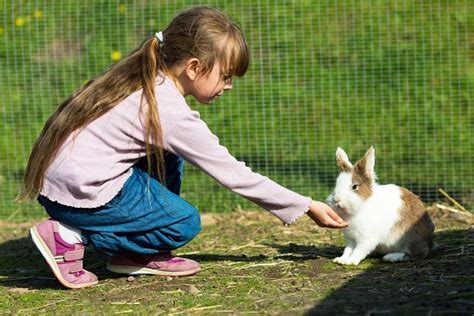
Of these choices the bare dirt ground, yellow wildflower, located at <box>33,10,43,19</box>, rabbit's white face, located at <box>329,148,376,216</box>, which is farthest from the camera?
yellow wildflower, located at <box>33,10,43,19</box>

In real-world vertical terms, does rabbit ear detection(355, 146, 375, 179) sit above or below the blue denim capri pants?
above

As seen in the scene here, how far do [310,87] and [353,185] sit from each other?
85.4 inches

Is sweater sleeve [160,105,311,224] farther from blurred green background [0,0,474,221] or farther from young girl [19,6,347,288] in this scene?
blurred green background [0,0,474,221]

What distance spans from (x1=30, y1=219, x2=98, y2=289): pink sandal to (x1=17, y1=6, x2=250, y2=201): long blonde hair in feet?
0.54

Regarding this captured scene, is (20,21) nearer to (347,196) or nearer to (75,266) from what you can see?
(75,266)

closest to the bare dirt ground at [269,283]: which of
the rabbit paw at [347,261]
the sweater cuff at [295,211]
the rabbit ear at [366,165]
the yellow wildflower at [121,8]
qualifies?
the rabbit paw at [347,261]

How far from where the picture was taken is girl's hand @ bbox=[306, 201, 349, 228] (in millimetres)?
3746

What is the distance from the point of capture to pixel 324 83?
20.1 feet

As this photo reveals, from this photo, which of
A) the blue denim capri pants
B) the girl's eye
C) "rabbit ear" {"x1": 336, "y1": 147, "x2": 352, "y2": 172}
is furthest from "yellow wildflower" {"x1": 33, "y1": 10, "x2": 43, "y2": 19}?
"rabbit ear" {"x1": 336, "y1": 147, "x2": 352, "y2": 172}

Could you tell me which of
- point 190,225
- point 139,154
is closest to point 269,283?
point 190,225

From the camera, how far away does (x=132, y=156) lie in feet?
12.4

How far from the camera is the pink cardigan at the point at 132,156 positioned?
145 inches

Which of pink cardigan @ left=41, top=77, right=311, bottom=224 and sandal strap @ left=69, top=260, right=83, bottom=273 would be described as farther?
sandal strap @ left=69, top=260, right=83, bottom=273

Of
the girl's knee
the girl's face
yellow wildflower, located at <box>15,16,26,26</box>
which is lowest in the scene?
the girl's knee
